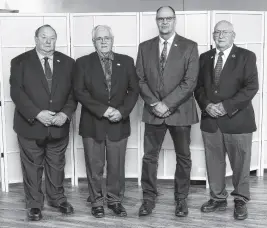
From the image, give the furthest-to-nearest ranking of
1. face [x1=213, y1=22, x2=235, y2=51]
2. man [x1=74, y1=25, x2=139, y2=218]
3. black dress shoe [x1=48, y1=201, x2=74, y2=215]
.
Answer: black dress shoe [x1=48, y1=201, x2=74, y2=215]
man [x1=74, y1=25, x2=139, y2=218]
face [x1=213, y1=22, x2=235, y2=51]

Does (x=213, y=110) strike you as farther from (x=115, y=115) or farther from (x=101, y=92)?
(x=101, y=92)

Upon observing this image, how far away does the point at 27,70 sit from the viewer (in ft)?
12.2

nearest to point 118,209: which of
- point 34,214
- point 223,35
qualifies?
point 34,214

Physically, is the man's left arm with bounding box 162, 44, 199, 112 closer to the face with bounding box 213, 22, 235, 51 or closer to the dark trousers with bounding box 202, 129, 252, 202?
the face with bounding box 213, 22, 235, 51

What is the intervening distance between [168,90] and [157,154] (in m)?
0.59

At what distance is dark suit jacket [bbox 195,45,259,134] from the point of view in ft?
12.0

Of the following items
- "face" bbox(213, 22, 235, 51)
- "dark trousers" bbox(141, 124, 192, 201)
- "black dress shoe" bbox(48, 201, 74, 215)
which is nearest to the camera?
"face" bbox(213, 22, 235, 51)

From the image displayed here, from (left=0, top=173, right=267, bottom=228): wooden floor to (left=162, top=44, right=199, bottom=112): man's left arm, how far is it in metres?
0.98

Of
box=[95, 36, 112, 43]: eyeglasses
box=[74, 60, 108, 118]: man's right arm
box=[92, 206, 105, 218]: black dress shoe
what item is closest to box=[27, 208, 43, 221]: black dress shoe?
box=[92, 206, 105, 218]: black dress shoe

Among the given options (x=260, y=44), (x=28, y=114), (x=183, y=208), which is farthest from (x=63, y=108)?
(x=260, y=44)

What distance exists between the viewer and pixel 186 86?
3.70 metres

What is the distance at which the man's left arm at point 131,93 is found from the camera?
3.77 metres

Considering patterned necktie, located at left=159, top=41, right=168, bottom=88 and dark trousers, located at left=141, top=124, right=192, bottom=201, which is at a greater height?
patterned necktie, located at left=159, top=41, right=168, bottom=88

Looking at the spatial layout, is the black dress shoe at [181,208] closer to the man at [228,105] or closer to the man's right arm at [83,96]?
the man at [228,105]
